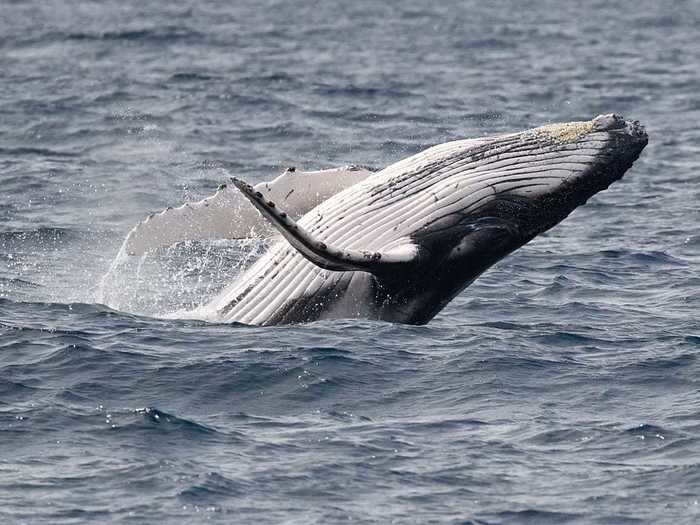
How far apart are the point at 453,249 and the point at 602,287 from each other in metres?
5.76

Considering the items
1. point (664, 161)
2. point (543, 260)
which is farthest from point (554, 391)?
point (664, 161)

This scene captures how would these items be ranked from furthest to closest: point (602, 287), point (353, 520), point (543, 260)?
1. point (543, 260)
2. point (602, 287)
3. point (353, 520)

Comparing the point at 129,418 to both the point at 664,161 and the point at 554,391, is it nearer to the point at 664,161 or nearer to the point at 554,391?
the point at 554,391

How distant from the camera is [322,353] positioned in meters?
18.0

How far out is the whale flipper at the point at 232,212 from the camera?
19.6 m

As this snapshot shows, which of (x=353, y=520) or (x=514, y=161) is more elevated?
(x=514, y=161)

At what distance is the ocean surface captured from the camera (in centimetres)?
1430

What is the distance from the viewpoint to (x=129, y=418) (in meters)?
16.0

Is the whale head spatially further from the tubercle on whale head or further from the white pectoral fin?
the white pectoral fin

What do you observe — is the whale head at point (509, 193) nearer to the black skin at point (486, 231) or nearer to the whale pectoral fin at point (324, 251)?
the black skin at point (486, 231)

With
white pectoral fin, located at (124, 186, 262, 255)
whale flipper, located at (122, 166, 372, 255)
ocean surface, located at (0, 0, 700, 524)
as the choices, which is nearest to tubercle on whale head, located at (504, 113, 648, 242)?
ocean surface, located at (0, 0, 700, 524)

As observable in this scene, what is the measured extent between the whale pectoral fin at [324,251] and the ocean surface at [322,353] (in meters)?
1.40

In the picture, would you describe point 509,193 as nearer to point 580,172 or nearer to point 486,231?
point 486,231

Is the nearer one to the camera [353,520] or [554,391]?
[353,520]
